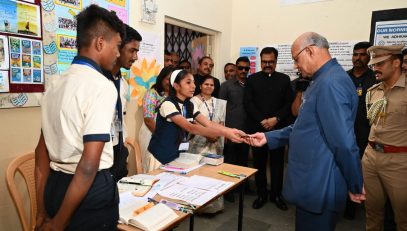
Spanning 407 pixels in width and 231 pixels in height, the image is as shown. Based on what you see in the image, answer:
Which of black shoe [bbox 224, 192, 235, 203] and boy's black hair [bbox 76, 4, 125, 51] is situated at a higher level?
boy's black hair [bbox 76, 4, 125, 51]

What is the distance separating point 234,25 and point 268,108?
5.66 feet

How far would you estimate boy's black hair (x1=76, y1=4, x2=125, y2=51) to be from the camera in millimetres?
1049

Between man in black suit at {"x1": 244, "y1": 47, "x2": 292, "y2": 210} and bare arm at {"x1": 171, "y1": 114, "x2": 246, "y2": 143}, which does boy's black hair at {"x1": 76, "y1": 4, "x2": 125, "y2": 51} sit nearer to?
bare arm at {"x1": 171, "y1": 114, "x2": 246, "y2": 143}

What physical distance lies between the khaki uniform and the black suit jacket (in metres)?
1.08

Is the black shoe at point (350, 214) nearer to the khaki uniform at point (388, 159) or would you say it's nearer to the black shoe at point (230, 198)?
the khaki uniform at point (388, 159)

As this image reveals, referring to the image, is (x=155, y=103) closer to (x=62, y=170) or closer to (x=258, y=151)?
(x=258, y=151)

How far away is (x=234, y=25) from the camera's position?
444cm

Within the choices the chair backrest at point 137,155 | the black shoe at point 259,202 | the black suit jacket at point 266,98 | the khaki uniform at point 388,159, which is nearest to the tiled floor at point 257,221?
the black shoe at point 259,202

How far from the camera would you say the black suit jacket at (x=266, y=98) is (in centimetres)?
335

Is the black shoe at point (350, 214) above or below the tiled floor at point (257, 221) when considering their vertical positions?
above

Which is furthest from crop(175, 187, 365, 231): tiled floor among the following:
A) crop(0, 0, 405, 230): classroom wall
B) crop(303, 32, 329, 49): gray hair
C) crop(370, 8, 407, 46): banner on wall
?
crop(370, 8, 407, 46): banner on wall

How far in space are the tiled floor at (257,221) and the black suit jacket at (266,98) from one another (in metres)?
0.95

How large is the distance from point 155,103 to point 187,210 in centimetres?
160

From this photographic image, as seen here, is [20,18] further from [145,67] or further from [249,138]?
[249,138]
